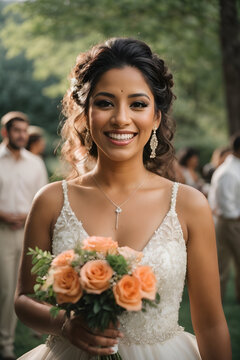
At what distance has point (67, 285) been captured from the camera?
203cm

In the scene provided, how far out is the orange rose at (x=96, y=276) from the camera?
1.99m

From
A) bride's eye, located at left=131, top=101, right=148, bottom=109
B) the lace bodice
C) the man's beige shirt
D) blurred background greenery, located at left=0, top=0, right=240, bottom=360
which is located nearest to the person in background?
the man's beige shirt

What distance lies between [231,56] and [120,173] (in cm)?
910

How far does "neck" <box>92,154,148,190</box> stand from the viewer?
2.73 meters

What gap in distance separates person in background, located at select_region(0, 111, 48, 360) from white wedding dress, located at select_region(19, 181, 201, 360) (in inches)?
140

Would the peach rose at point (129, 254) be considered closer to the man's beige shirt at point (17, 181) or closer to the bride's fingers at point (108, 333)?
the bride's fingers at point (108, 333)

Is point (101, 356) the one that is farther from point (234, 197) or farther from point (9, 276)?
point (234, 197)

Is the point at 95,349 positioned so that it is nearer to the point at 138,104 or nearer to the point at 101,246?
the point at 101,246

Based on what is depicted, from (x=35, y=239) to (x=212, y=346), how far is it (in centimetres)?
98

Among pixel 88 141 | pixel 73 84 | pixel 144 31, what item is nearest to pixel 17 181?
pixel 88 141

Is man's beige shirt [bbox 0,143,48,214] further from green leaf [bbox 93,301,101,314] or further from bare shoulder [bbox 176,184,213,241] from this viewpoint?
green leaf [bbox 93,301,101,314]

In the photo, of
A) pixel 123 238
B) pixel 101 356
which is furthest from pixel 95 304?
pixel 123 238

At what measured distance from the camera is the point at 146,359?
2.50 meters

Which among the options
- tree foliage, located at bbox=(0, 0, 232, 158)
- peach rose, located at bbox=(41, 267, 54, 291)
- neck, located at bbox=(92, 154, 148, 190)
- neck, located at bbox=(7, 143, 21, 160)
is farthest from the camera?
tree foliage, located at bbox=(0, 0, 232, 158)
